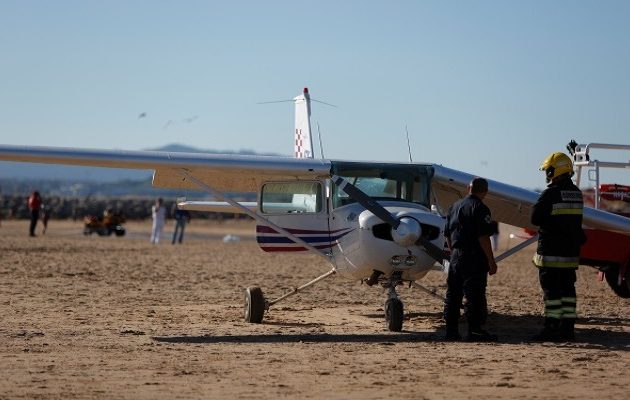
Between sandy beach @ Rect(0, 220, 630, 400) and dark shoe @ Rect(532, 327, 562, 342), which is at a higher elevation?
dark shoe @ Rect(532, 327, 562, 342)

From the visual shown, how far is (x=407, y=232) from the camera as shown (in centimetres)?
1284

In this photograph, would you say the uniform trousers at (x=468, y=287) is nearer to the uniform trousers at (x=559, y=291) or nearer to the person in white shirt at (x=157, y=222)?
the uniform trousers at (x=559, y=291)

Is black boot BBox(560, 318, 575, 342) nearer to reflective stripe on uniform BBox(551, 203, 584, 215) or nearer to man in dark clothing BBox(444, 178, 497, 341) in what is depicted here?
man in dark clothing BBox(444, 178, 497, 341)

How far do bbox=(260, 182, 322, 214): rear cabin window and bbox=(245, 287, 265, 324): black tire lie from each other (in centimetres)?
118

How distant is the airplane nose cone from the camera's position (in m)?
12.9

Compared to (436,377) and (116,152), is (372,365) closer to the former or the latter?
(436,377)

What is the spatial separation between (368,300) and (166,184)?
408 centimetres

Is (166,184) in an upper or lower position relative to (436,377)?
upper

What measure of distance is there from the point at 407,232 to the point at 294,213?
2.58 m

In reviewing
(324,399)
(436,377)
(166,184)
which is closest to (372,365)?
(436,377)

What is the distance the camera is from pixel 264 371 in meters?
10.3

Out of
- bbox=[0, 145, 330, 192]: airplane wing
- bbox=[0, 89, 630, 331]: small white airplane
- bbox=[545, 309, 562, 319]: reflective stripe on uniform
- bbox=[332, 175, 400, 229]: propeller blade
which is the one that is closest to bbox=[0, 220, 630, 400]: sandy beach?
bbox=[545, 309, 562, 319]: reflective stripe on uniform

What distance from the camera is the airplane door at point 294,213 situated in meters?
14.8

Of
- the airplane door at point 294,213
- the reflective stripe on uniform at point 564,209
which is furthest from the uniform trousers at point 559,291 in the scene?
the airplane door at point 294,213
